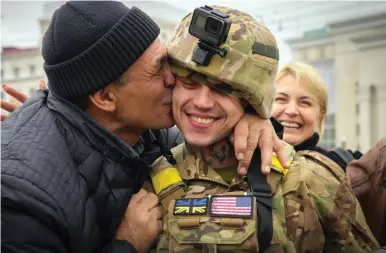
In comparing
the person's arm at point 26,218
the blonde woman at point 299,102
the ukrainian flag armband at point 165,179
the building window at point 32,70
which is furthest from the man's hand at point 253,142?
the building window at point 32,70

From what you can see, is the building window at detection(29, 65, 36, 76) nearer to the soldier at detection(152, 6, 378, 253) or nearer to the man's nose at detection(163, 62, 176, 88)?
the man's nose at detection(163, 62, 176, 88)

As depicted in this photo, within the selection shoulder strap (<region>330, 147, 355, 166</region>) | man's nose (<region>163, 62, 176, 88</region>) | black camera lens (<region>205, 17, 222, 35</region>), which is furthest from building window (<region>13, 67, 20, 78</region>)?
black camera lens (<region>205, 17, 222, 35</region>)

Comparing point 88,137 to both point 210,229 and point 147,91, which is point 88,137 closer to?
point 147,91

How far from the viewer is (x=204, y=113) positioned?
1836mm

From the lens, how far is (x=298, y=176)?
6.30ft

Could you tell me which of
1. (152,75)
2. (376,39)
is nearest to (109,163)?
(152,75)

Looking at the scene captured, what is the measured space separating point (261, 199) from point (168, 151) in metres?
0.50

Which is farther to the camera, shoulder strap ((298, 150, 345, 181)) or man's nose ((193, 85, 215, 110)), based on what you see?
shoulder strap ((298, 150, 345, 181))

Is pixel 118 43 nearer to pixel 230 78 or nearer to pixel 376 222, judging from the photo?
pixel 230 78

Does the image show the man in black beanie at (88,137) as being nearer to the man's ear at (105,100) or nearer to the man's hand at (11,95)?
the man's ear at (105,100)

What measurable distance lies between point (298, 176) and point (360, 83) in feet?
50.3

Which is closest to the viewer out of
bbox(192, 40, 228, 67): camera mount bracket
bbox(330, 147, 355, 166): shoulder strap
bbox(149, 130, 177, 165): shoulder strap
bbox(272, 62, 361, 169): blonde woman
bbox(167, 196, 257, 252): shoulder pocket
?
bbox(167, 196, 257, 252): shoulder pocket

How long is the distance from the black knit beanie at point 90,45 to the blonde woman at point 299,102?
161 cm

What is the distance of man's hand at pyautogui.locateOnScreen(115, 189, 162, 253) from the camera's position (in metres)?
1.83
